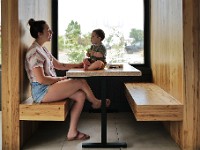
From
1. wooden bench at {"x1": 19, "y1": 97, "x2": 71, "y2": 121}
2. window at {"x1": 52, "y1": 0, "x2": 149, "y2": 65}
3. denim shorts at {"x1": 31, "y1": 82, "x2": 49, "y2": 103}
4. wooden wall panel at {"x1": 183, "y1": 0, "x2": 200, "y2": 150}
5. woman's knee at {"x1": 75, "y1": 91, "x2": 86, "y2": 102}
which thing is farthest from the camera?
window at {"x1": 52, "y1": 0, "x2": 149, "y2": 65}

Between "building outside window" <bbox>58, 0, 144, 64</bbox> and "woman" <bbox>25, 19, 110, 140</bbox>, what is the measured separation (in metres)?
1.75

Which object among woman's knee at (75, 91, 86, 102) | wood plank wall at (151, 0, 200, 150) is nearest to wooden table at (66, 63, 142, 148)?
woman's knee at (75, 91, 86, 102)

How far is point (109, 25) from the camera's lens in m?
5.22

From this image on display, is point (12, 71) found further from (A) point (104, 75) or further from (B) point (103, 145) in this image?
(B) point (103, 145)

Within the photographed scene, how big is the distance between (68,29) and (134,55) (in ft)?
3.68

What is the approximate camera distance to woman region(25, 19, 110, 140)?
3193mm

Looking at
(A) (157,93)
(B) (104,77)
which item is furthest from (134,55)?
(B) (104,77)

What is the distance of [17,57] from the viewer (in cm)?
307

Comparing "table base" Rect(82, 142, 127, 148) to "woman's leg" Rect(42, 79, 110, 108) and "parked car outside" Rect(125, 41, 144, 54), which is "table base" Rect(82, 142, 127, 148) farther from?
"parked car outside" Rect(125, 41, 144, 54)

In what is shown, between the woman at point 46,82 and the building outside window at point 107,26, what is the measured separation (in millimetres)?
1754

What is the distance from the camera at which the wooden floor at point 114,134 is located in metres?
3.26

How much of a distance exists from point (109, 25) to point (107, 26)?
0.04m

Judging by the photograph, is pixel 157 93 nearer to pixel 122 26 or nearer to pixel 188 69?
pixel 188 69

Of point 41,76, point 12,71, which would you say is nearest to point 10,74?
point 12,71
